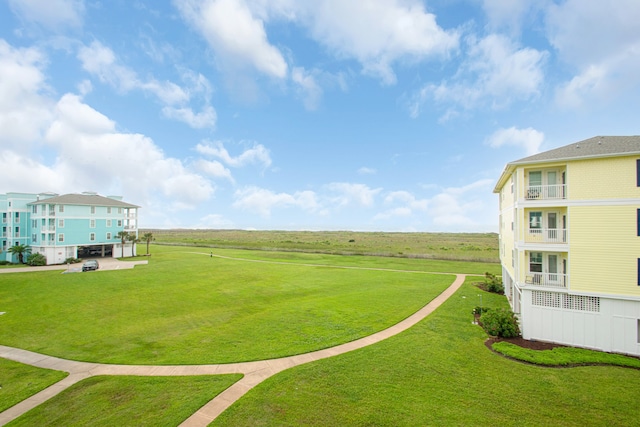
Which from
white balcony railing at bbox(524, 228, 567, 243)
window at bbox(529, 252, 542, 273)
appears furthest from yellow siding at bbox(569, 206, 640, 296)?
window at bbox(529, 252, 542, 273)

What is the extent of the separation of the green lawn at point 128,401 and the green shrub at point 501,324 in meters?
15.1

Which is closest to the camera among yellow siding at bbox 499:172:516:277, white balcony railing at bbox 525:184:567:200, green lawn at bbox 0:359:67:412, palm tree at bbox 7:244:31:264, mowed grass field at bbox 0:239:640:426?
mowed grass field at bbox 0:239:640:426

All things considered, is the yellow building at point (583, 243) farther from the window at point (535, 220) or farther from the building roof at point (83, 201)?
the building roof at point (83, 201)

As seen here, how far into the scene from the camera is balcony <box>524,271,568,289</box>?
691 inches

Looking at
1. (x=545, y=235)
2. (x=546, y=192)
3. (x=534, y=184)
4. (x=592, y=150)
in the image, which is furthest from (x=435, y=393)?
(x=592, y=150)

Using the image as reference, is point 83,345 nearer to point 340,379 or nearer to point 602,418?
point 340,379

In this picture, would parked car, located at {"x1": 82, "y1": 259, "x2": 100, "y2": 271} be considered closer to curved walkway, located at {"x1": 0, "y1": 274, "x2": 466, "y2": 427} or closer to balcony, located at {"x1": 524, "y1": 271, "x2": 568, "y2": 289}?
curved walkway, located at {"x1": 0, "y1": 274, "x2": 466, "y2": 427}

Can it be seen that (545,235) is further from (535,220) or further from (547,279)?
(547,279)

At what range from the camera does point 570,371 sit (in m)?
13.7

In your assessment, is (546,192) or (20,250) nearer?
(546,192)

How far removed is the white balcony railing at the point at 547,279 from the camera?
17.6 meters

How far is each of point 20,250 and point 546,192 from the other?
2570 inches

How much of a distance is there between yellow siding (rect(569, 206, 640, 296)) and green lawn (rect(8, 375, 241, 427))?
18639 millimetres

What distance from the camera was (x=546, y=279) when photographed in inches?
712
